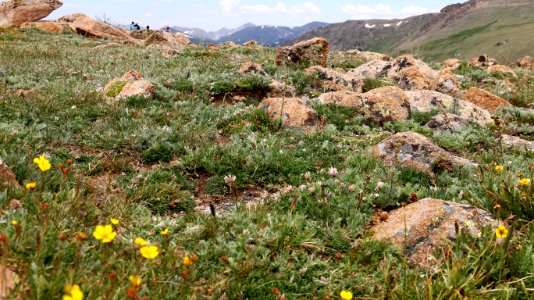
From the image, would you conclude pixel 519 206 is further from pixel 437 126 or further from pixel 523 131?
pixel 523 131

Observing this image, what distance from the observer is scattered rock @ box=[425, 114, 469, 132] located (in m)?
10.9

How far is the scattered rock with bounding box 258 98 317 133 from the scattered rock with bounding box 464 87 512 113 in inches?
278

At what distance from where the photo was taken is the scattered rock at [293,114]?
33.7 ft

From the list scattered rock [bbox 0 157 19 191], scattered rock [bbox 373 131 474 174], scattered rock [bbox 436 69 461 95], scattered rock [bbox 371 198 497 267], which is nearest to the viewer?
scattered rock [bbox 0 157 19 191]

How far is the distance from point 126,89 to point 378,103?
7.31m

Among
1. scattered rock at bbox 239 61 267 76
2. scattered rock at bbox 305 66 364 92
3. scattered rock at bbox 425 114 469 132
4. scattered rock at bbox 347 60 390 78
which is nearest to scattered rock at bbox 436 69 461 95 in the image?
scattered rock at bbox 347 60 390 78

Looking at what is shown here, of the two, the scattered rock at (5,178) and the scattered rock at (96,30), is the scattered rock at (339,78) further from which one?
the scattered rock at (96,30)

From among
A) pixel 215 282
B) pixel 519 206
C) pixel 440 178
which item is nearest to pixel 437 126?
pixel 440 178

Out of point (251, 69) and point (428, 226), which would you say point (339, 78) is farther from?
point (428, 226)

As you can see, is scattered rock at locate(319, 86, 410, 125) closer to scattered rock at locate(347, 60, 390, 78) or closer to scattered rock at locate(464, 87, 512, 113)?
scattered rock at locate(464, 87, 512, 113)

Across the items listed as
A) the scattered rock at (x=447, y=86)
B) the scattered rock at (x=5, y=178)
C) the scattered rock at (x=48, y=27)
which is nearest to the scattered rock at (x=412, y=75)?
the scattered rock at (x=447, y=86)

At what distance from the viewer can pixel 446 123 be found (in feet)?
36.1

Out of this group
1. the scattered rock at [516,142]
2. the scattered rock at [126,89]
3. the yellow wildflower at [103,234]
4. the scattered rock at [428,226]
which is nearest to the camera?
the yellow wildflower at [103,234]

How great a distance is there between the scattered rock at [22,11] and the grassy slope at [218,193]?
3170cm
